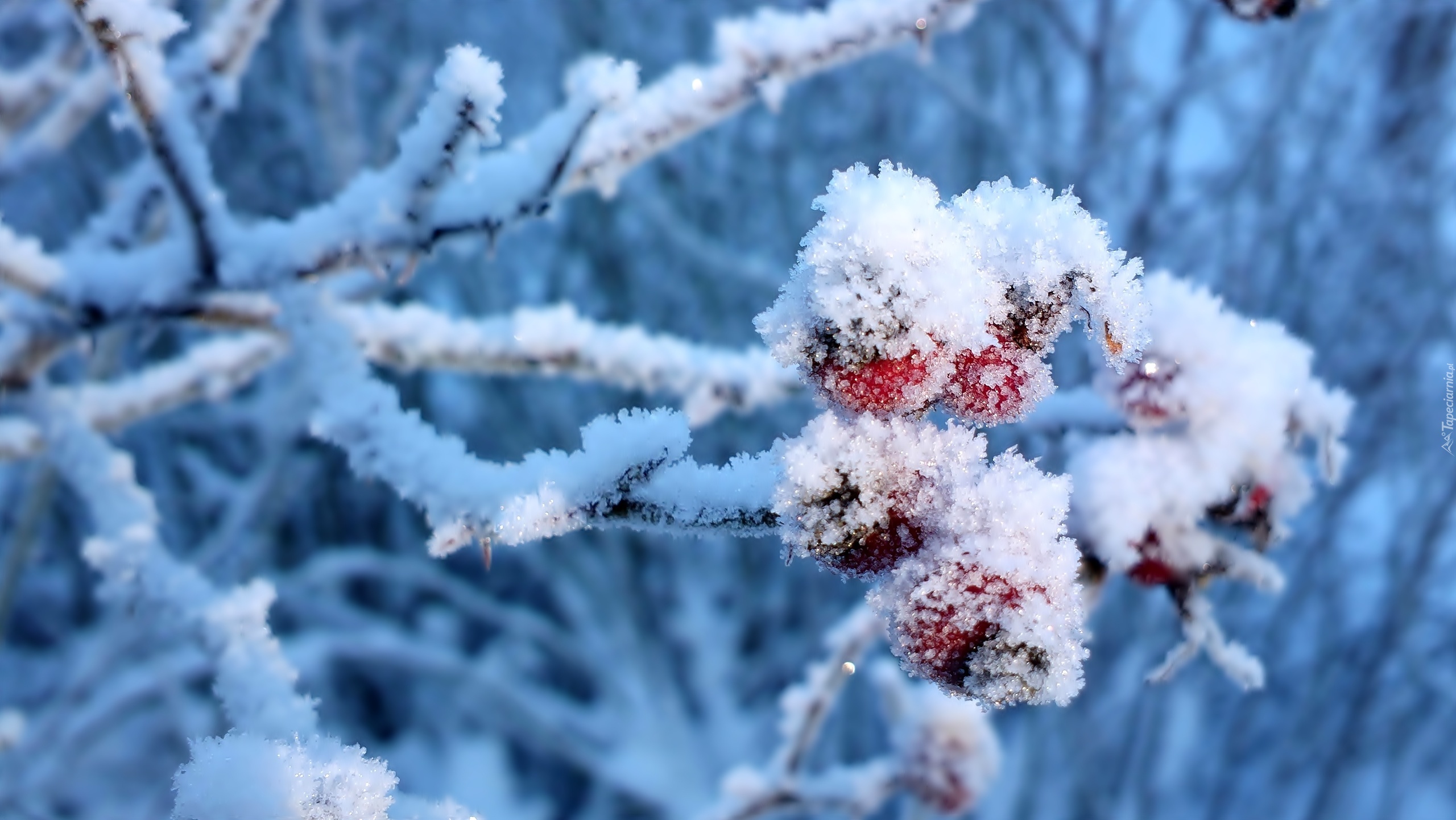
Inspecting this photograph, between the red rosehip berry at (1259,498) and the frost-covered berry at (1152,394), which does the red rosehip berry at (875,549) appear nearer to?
the frost-covered berry at (1152,394)

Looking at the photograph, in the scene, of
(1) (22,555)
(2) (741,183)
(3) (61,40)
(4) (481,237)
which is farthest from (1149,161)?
(1) (22,555)

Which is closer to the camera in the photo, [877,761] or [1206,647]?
[1206,647]

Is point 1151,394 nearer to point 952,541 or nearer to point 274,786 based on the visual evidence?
point 952,541

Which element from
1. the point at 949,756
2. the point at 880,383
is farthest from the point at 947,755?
the point at 880,383

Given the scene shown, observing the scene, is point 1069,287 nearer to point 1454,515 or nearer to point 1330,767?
point 1454,515

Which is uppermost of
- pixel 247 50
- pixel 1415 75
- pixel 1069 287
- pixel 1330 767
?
pixel 1415 75

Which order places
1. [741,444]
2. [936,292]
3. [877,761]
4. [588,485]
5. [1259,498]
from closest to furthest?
[936,292], [588,485], [1259,498], [877,761], [741,444]
